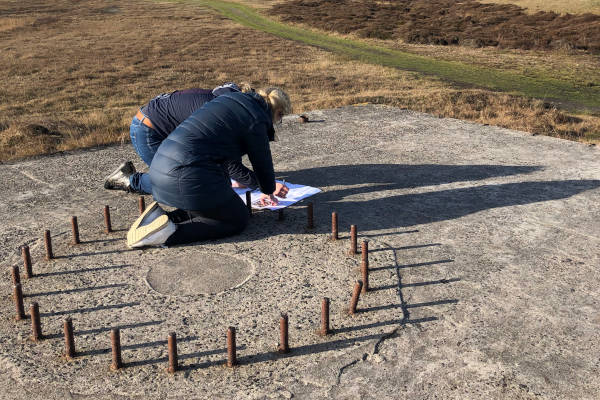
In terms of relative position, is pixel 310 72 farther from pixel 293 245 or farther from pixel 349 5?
pixel 349 5

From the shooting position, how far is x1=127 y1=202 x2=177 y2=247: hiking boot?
17.6 feet

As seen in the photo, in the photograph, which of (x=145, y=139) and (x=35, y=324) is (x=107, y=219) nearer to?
(x=145, y=139)

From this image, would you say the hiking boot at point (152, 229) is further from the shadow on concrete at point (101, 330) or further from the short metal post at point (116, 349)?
the short metal post at point (116, 349)

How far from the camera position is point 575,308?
457cm

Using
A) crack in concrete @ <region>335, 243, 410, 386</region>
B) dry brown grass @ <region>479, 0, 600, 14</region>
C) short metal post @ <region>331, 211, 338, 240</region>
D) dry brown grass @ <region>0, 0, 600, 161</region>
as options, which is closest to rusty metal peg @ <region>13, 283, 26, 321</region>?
crack in concrete @ <region>335, 243, 410, 386</region>

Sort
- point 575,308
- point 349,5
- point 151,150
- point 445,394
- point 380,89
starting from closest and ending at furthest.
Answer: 1. point 445,394
2. point 575,308
3. point 151,150
4. point 380,89
5. point 349,5

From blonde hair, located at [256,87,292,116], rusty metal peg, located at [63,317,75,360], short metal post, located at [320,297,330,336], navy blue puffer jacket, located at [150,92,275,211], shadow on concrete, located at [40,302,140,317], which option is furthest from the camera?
blonde hair, located at [256,87,292,116]

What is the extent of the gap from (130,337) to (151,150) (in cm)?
282

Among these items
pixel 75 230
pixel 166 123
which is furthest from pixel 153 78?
pixel 75 230

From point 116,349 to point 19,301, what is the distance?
0.99 m

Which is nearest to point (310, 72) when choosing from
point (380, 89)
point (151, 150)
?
point (380, 89)

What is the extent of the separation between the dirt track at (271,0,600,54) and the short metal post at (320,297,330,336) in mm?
26429

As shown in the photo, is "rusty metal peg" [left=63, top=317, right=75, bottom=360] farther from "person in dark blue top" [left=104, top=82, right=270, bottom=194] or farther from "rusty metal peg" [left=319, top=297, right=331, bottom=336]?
"person in dark blue top" [left=104, top=82, right=270, bottom=194]

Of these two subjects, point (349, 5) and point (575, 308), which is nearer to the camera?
point (575, 308)
